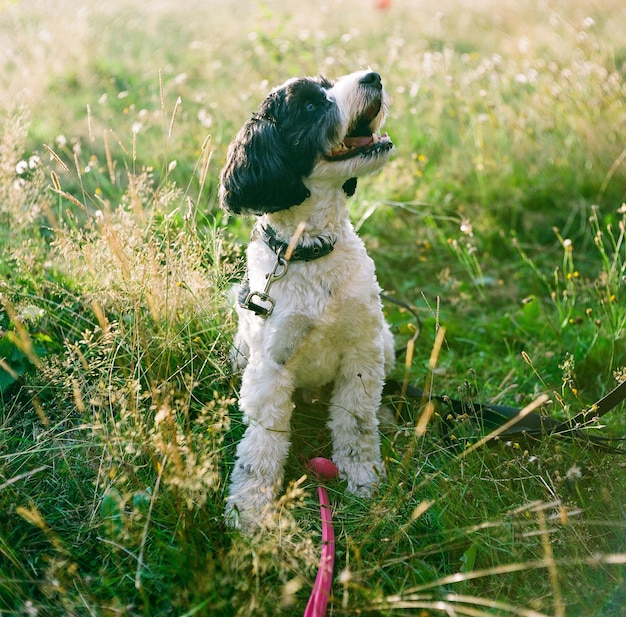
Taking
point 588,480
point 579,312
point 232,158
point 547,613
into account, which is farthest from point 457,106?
point 547,613

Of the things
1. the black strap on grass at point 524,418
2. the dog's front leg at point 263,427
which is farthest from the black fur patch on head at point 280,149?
the black strap on grass at point 524,418

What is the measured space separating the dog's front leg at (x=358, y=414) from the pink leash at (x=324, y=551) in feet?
0.26

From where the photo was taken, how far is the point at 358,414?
109 inches

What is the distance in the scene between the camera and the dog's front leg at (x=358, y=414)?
275 cm

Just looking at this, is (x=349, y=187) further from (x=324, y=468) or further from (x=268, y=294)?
(x=324, y=468)

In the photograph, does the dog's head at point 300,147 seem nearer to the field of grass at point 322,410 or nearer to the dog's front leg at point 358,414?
the field of grass at point 322,410

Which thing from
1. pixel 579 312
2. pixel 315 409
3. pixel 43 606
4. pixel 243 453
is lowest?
pixel 579 312

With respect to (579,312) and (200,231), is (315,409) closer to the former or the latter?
(200,231)

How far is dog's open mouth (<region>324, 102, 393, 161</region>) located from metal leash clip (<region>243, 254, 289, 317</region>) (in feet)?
1.52

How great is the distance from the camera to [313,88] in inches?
104

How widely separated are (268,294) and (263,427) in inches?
21.6

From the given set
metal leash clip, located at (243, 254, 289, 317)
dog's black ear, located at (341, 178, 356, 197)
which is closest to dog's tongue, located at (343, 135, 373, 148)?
dog's black ear, located at (341, 178, 356, 197)

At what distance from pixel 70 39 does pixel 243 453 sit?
23.3 ft

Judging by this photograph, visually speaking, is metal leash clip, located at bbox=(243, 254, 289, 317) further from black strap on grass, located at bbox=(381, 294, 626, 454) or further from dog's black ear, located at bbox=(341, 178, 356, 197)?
black strap on grass, located at bbox=(381, 294, 626, 454)
